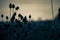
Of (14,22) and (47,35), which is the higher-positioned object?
(14,22)

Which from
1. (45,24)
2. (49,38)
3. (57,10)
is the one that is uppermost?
(57,10)

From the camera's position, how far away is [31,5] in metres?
2.76

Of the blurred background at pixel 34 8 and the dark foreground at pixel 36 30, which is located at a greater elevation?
the blurred background at pixel 34 8

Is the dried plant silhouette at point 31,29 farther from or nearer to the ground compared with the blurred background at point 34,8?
nearer to the ground

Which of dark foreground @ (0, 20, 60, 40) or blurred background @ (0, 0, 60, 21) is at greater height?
blurred background @ (0, 0, 60, 21)

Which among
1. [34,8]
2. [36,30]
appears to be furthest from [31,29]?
[34,8]

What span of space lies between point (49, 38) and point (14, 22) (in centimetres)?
49

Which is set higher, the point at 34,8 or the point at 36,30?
the point at 34,8

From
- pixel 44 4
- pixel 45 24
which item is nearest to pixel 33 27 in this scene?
pixel 45 24

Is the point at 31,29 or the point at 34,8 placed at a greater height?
the point at 34,8

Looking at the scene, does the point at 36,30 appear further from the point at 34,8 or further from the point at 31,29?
the point at 34,8

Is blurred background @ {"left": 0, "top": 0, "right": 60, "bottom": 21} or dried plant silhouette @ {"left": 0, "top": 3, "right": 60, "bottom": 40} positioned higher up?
blurred background @ {"left": 0, "top": 0, "right": 60, "bottom": 21}

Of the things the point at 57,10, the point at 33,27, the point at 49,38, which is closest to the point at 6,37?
the point at 33,27

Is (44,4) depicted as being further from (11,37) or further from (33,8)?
(11,37)
